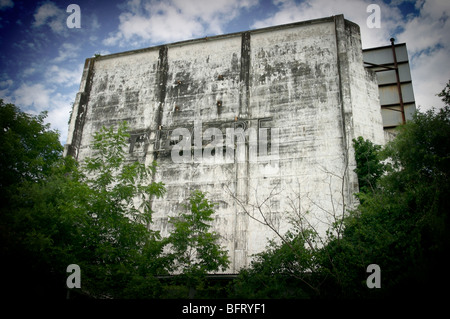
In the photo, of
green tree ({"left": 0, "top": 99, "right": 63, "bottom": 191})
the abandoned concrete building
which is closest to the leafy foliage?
the abandoned concrete building

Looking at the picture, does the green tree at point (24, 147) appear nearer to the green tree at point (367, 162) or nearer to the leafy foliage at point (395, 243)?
the leafy foliage at point (395, 243)

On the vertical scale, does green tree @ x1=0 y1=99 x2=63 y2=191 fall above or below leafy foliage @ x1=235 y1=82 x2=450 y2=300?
above

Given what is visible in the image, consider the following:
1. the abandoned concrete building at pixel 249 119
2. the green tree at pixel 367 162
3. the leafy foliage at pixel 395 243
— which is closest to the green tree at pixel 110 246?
the leafy foliage at pixel 395 243

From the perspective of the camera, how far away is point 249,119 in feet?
70.3

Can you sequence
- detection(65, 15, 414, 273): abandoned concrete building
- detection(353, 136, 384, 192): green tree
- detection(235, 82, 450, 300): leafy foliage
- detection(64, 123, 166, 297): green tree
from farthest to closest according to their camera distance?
detection(65, 15, 414, 273): abandoned concrete building
detection(353, 136, 384, 192): green tree
detection(64, 123, 166, 297): green tree
detection(235, 82, 450, 300): leafy foliage

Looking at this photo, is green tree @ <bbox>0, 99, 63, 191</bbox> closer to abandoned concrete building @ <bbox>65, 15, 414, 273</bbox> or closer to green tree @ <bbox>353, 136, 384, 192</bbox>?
abandoned concrete building @ <bbox>65, 15, 414, 273</bbox>

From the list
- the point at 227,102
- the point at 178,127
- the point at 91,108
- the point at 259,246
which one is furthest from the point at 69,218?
the point at 91,108

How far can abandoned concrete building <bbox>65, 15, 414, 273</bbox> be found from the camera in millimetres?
19094

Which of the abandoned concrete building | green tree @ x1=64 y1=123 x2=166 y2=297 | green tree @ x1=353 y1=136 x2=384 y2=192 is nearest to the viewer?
green tree @ x1=64 y1=123 x2=166 y2=297

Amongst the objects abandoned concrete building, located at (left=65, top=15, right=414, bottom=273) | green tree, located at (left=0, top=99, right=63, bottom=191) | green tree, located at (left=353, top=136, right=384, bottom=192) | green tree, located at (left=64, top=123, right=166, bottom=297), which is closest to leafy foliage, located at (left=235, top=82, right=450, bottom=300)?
green tree, located at (left=353, top=136, right=384, bottom=192)

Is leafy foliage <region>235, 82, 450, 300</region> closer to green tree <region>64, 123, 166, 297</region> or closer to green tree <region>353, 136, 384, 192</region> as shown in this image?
green tree <region>353, 136, 384, 192</region>

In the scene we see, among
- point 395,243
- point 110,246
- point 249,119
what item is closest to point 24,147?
point 110,246

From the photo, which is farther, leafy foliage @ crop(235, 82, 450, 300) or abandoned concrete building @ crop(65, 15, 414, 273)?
abandoned concrete building @ crop(65, 15, 414, 273)
